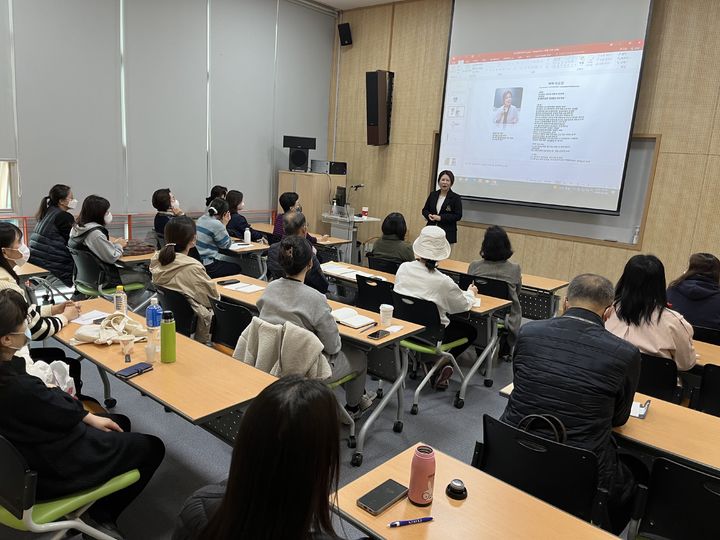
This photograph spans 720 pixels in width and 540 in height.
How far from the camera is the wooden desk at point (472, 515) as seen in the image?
147 centimetres

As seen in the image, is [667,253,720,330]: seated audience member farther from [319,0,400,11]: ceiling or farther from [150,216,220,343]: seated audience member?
[319,0,400,11]: ceiling

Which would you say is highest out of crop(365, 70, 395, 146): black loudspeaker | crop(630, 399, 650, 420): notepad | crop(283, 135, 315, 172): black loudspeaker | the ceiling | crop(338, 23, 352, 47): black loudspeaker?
the ceiling

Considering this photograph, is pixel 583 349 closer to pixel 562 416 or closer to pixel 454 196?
pixel 562 416

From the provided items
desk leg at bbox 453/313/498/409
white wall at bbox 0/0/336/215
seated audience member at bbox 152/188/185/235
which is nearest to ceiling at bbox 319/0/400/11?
white wall at bbox 0/0/336/215

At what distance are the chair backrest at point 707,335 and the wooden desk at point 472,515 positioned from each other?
8.57 feet

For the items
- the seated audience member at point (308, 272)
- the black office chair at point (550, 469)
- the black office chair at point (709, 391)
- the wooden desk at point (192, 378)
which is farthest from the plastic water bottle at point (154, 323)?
the black office chair at point (709, 391)

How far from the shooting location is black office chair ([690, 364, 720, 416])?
2779 mm

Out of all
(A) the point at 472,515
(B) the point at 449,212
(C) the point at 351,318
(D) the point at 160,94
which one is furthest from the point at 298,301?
(D) the point at 160,94

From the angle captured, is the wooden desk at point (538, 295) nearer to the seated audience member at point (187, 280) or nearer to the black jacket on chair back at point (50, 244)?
the seated audience member at point (187, 280)

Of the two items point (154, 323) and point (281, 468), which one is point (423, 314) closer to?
point (154, 323)

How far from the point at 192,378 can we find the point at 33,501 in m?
0.77

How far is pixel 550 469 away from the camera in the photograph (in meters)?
1.86

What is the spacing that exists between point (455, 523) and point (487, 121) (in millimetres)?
6622

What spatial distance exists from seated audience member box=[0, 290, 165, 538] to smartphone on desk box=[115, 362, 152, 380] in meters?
0.26
